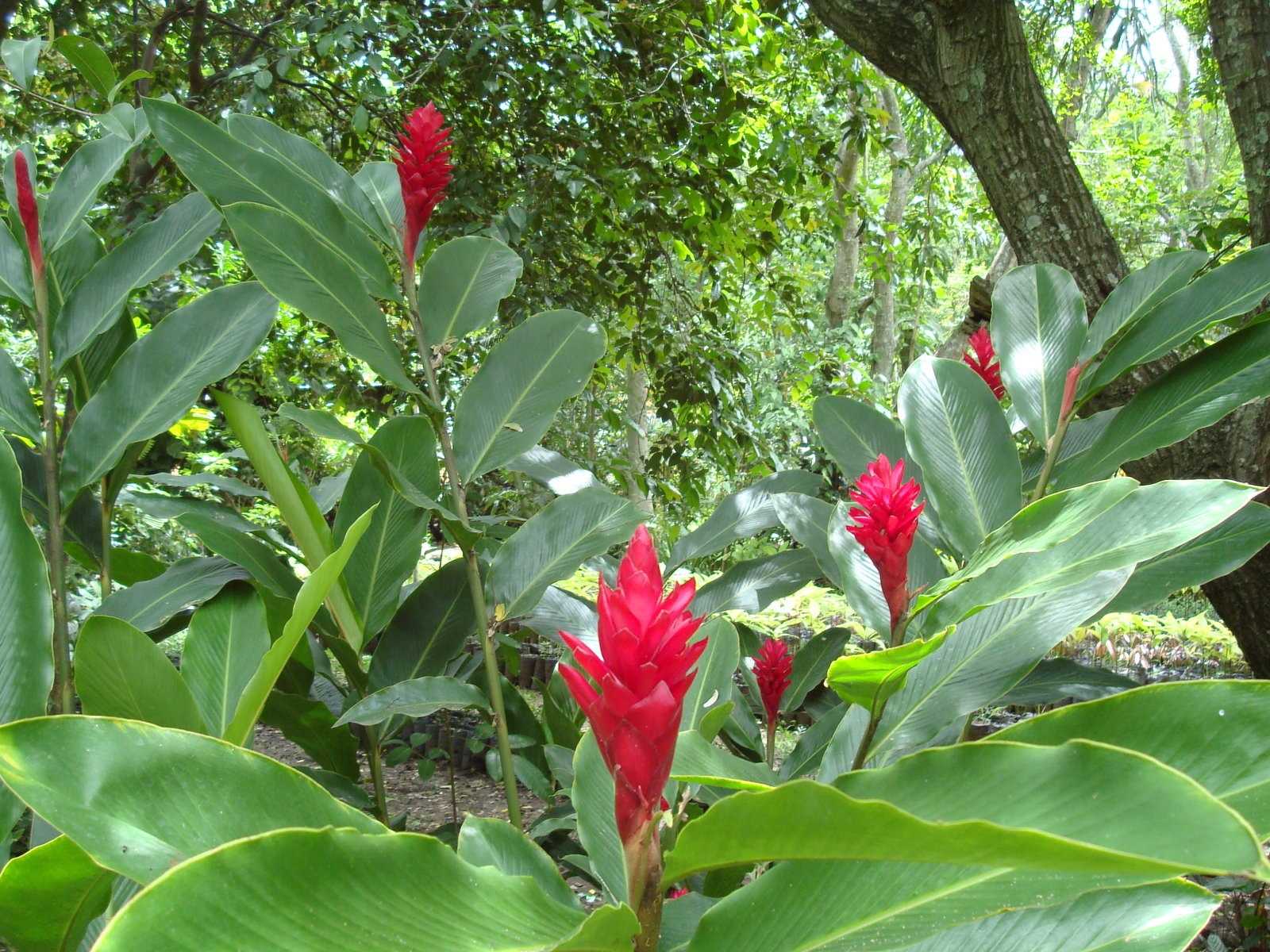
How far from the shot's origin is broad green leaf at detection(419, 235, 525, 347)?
2.91 feet

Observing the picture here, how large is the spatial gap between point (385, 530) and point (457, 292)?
25cm

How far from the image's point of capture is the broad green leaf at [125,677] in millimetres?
534

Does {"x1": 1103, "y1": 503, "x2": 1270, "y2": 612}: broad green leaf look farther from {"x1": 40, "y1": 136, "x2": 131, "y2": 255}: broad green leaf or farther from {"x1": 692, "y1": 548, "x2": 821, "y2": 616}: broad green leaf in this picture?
{"x1": 40, "y1": 136, "x2": 131, "y2": 255}: broad green leaf

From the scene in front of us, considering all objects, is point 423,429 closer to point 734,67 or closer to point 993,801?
point 993,801

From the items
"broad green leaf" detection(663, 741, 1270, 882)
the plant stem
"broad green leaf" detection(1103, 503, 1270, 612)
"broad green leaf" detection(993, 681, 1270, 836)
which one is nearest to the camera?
"broad green leaf" detection(663, 741, 1270, 882)

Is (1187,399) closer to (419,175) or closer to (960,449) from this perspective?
(960,449)

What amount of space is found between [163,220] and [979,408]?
79 cm

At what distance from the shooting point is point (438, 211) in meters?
2.41

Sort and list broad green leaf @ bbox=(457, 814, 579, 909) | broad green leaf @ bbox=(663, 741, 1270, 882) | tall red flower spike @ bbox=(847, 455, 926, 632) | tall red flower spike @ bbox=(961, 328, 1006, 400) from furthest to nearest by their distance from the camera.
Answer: tall red flower spike @ bbox=(961, 328, 1006, 400), tall red flower spike @ bbox=(847, 455, 926, 632), broad green leaf @ bbox=(457, 814, 579, 909), broad green leaf @ bbox=(663, 741, 1270, 882)

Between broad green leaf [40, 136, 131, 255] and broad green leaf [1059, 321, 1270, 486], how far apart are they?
923mm

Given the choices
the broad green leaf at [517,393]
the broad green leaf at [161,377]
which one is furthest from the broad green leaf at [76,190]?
the broad green leaf at [517,393]

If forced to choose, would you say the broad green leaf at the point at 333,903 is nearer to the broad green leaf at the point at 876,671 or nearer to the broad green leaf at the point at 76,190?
the broad green leaf at the point at 876,671

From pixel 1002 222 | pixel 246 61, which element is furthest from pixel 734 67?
pixel 1002 222

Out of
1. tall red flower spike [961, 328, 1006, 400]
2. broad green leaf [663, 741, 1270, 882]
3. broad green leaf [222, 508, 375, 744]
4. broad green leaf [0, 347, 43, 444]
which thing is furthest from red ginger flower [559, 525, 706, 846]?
tall red flower spike [961, 328, 1006, 400]
